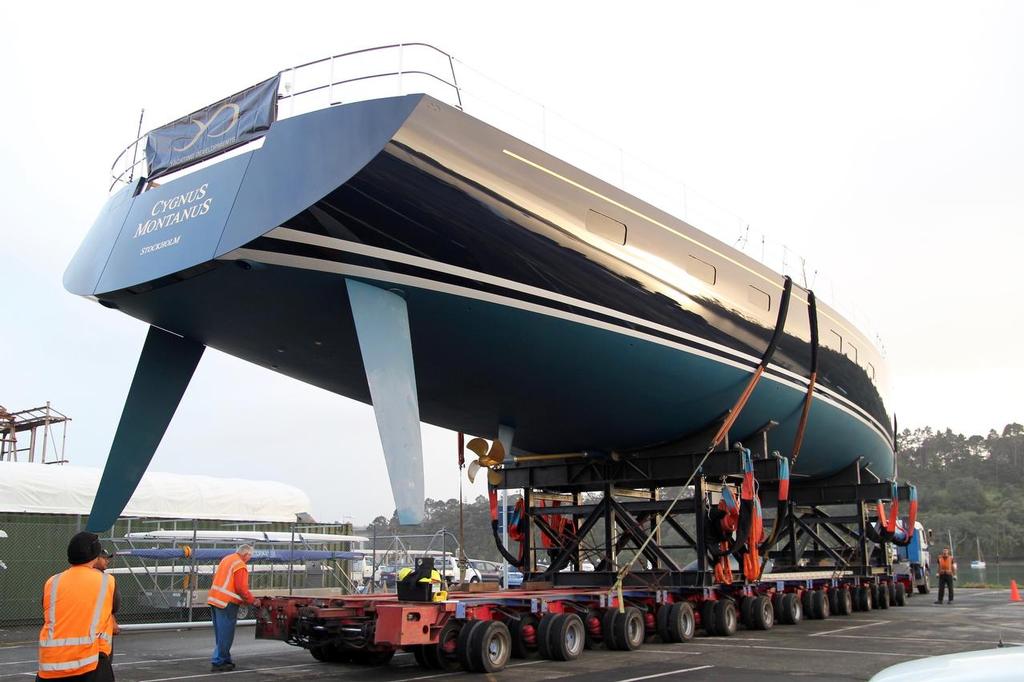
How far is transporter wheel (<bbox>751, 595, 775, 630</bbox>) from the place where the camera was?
1390 cm

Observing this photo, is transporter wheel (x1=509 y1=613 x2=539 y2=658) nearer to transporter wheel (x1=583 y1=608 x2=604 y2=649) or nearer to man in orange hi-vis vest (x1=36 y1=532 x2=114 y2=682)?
transporter wheel (x1=583 y1=608 x2=604 y2=649)

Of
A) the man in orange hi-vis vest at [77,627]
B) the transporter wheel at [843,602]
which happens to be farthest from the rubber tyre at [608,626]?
the transporter wheel at [843,602]

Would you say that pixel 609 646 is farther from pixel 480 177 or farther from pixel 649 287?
pixel 480 177

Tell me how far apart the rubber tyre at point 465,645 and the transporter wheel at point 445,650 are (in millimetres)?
70

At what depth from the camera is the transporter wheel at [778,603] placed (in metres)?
15.1

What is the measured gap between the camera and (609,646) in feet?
36.7

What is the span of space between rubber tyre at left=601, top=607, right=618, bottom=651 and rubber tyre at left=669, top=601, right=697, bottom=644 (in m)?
1.22

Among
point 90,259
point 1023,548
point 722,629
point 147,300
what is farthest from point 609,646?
point 1023,548

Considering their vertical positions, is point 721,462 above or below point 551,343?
below

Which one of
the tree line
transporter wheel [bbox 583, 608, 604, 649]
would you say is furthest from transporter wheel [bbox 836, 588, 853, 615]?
the tree line

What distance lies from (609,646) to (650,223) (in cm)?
553

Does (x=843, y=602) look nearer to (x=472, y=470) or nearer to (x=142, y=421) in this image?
(x=472, y=470)

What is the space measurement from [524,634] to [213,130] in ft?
22.1

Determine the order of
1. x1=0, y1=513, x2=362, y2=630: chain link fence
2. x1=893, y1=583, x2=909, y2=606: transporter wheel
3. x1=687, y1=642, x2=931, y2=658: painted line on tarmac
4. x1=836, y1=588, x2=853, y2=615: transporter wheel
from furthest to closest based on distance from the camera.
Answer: x1=893, y1=583, x2=909, y2=606: transporter wheel
x1=0, y1=513, x2=362, y2=630: chain link fence
x1=836, y1=588, x2=853, y2=615: transporter wheel
x1=687, y1=642, x2=931, y2=658: painted line on tarmac
